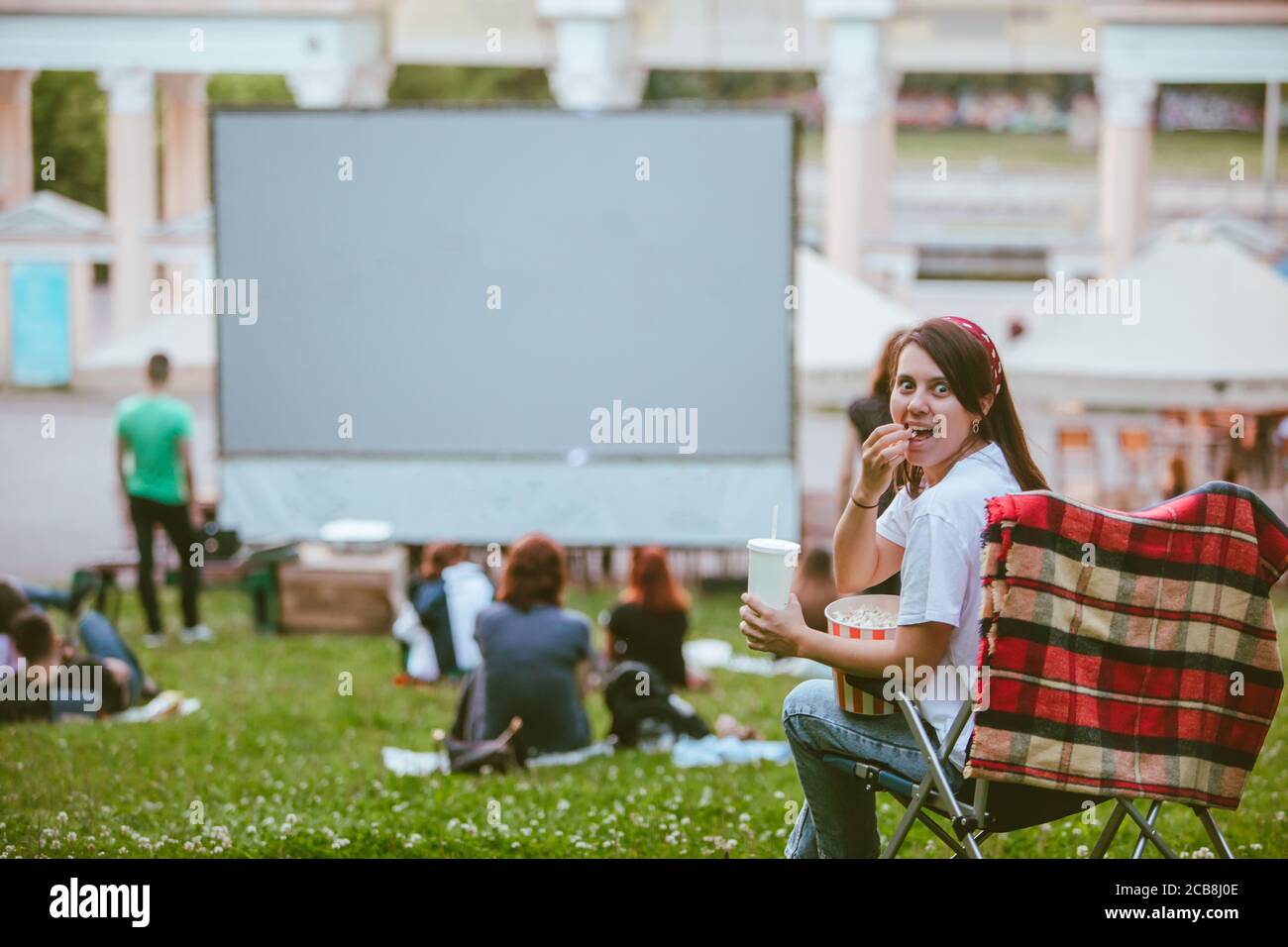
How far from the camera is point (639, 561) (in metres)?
7.60

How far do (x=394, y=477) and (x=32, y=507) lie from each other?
17.8 ft

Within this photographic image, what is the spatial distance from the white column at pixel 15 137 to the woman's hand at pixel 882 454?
46.8 ft

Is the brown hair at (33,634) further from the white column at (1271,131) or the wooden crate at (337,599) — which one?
the white column at (1271,131)

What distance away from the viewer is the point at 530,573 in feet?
21.1

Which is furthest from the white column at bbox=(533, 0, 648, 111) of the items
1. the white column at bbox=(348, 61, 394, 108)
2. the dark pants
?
the dark pants

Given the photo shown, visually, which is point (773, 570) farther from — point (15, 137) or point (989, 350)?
point (15, 137)

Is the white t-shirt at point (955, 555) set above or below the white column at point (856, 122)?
below

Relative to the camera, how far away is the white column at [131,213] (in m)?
17.7

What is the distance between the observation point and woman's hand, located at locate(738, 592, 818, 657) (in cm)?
352

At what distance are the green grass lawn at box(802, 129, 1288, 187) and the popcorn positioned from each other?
34299 millimetres

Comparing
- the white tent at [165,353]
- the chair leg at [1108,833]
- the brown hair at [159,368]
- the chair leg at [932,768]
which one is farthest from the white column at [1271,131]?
the chair leg at [932,768]

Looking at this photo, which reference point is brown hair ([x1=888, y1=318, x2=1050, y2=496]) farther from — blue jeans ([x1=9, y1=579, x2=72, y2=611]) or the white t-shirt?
blue jeans ([x1=9, y1=579, x2=72, y2=611])

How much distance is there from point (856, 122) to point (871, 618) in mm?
14621
